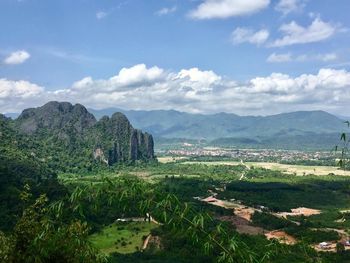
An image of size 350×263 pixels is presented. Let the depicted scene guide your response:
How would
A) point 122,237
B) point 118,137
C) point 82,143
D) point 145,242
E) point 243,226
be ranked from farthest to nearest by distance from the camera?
point 118,137
point 82,143
point 243,226
point 122,237
point 145,242

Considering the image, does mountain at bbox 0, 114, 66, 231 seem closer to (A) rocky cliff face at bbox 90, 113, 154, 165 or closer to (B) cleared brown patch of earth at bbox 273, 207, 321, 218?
(A) rocky cliff face at bbox 90, 113, 154, 165

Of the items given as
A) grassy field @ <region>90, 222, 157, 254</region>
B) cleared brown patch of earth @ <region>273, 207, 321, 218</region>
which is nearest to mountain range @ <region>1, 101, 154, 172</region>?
cleared brown patch of earth @ <region>273, 207, 321, 218</region>

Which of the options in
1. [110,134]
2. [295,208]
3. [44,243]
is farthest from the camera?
[110,134]

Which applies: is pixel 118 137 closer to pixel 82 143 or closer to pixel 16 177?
pixel 82 143

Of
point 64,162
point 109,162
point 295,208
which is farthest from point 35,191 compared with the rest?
point 109,162

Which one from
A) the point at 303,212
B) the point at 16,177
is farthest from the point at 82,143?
the point at 303,212

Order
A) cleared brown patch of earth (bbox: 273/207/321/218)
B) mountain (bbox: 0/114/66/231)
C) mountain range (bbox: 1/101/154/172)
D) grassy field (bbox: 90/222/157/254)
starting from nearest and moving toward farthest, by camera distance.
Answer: mountain (bbox: 0/114/66/231), grassy field (bbox: 90/222/157/254), cleared brown patch of earth (bbox: 273/207/321/218), mountain range (bbox: 1/101/154/172)

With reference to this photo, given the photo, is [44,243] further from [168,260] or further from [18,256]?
[168,260]

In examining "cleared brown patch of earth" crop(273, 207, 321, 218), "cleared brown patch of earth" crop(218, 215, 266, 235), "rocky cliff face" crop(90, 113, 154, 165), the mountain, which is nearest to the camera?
the mountain
